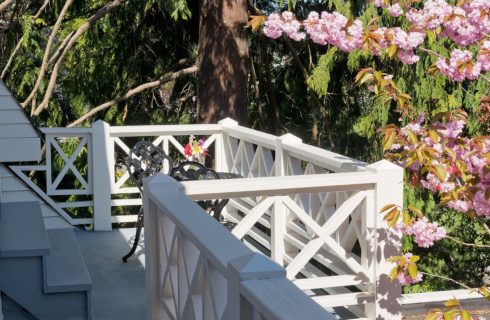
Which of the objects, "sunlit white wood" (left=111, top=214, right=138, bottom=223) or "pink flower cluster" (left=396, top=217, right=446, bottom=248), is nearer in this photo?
"pink flower cluster" (left=396, top=217, right=446, bottom=248)

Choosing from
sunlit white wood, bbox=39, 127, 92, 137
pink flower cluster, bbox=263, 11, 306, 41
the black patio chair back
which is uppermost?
pink flower cluster, bbox=263, 11, 306, 41

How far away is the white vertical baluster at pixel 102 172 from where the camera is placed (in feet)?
22.0

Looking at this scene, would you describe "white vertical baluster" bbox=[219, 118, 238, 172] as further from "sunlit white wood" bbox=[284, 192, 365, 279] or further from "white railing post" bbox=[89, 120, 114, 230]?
"sunlit white wood" bbox=[284, 192, 365, 279]

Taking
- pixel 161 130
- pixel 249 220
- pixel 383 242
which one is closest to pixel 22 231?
pixel 249 220

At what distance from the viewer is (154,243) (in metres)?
3.58

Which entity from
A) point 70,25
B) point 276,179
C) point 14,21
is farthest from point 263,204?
point 14,21

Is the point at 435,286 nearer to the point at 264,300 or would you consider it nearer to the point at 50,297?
the point at 50,297

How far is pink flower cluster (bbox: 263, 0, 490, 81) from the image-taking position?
12.9 feet

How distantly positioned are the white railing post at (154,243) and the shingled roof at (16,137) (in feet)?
3.77

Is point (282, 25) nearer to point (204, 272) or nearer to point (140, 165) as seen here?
point (140, 165)

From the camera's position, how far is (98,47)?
424 inches

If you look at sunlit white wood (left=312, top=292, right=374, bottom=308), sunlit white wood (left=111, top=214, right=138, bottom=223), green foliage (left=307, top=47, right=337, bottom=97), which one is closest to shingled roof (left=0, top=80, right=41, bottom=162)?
sunlit white wood (left=312, top=292, right=374, bottom=308)

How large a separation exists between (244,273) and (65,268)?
2.44m

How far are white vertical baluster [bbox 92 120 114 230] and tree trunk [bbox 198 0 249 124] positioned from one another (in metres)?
2.07
